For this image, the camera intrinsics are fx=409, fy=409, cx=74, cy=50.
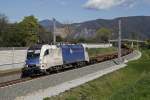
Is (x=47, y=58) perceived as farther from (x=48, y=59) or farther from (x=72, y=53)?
(x=72, y=53)

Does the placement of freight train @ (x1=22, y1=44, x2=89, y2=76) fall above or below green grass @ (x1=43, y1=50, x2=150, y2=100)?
above

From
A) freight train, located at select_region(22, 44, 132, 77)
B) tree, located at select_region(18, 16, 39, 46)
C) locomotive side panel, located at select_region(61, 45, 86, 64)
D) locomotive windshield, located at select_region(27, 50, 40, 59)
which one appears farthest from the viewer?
tree, located at select_region(18, 16, 39, 46)

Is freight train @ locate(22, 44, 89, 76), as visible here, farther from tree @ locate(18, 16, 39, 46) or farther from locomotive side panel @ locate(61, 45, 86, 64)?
tree @ locate(18, 16, 39, 46)

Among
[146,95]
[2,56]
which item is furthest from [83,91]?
[2,56]

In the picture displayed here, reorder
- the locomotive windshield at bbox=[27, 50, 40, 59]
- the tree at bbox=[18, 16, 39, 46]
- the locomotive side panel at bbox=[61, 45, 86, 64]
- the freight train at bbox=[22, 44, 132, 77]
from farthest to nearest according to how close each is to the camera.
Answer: the tree at bbox=[18, 16, 39, 46]
the locomotive side panel at bbox=[61, 45, 86, 64]
the locomotive windshield at bbox=[27, 50, 40, 59]
the freight train at bbox=[22, 44, 132, 77]

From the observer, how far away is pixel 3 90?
22578 millimetres

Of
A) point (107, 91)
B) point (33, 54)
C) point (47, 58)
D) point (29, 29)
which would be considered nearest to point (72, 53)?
point (47, 58)

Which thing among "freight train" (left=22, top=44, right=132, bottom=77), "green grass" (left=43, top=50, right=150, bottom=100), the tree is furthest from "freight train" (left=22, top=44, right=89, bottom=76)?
the tree

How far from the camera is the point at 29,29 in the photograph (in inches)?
4464

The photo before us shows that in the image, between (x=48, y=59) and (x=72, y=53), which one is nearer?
(x=48, y=59)

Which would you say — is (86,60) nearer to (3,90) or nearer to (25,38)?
(3,90)

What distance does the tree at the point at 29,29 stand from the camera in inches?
4094

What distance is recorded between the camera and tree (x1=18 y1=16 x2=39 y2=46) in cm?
10399

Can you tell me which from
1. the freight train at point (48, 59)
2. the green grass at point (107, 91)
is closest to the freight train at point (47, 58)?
the freight train at point (48, 59)
